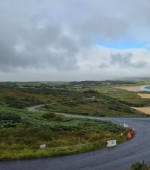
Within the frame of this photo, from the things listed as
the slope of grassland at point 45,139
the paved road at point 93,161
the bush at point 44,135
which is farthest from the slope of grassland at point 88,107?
the paved road at point 93,161

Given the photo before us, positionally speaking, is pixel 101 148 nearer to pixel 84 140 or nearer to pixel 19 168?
pixel 84 140

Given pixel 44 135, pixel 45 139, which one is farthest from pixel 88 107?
pixel 45 139

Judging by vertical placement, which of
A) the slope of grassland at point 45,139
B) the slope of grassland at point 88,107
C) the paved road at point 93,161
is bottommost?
the slope of grassland at point 88,107

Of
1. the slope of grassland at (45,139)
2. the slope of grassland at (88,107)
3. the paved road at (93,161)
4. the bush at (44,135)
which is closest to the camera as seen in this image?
the paved road at (93,161)

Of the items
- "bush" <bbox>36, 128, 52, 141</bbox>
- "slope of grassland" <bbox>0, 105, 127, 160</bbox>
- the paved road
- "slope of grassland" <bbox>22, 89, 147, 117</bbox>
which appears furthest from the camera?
"slope of grassland" <bbox>22, 89, 147, 117</bbox>

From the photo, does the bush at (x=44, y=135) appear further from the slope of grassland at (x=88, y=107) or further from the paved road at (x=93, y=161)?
the slope of grassland at (x=88, y=107)

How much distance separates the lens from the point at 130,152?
2266cm

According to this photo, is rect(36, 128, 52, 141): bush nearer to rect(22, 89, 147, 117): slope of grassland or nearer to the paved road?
the paved road

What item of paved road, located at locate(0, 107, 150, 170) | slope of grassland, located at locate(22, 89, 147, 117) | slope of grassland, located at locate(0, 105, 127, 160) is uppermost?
slope of grassland, located at locate(0, 105, 127, 160)

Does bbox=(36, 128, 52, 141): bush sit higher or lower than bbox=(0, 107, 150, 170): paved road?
higher

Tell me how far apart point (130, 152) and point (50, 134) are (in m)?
9.38

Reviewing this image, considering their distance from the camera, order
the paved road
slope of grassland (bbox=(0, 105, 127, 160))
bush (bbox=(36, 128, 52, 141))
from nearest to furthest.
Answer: the paved road < slope of grassland (bbox=(0, 105, 127, 160)) < bush (bbox=(36, 128, 52, 141))

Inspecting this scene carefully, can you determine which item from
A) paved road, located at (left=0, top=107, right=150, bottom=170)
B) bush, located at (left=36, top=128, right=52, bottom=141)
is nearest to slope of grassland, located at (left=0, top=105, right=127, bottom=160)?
bush, located at (left=36, top=128, right=52, bottom=141)

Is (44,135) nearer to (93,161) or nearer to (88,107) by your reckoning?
(93,161)
